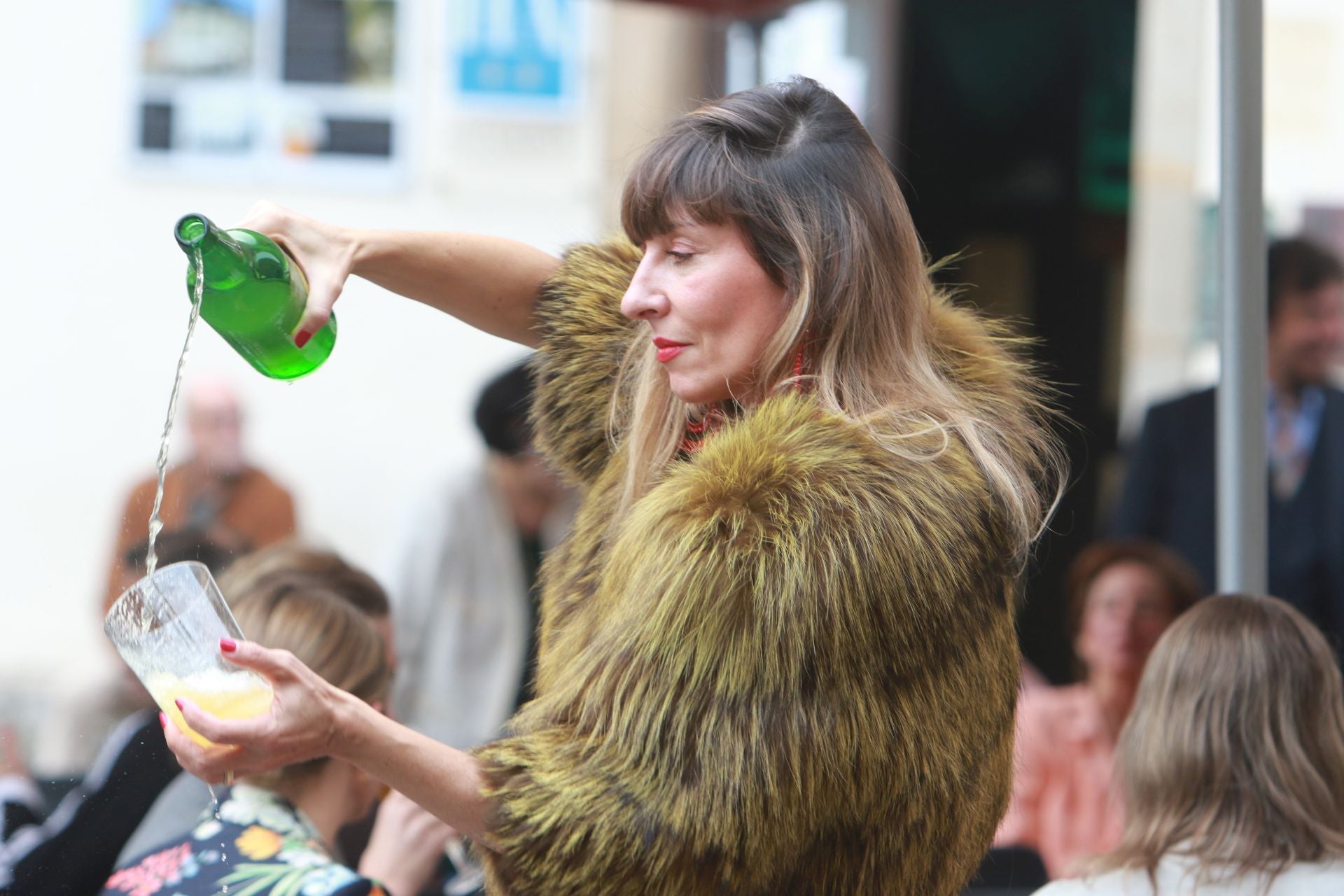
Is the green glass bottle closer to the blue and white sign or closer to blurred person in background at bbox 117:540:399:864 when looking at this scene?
blurred person in background at bbox 117:540:399:864

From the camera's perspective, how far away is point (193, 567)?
5.16ft

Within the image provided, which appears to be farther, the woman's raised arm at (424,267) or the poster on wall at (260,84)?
the poster on wall at (260,84)

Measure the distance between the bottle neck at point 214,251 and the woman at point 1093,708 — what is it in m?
2.16

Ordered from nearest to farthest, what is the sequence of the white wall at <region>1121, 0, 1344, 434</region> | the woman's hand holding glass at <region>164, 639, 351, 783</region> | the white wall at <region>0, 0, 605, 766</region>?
the woman's hand holding glass at <region>164, 639, 351, 783</region>
the white wall at <region>0, 0, 605, 766</region>
the white wall at <region>1121, 0, 1344, 434</region>

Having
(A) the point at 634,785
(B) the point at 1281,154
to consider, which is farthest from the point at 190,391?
(B) the point at 1281,154

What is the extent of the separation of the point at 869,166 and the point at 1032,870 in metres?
1.91

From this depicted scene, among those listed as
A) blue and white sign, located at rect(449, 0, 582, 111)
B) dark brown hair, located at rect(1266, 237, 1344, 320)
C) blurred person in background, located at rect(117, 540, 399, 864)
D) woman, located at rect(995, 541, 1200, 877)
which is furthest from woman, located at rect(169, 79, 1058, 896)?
blue and white sign, located at rect(449, 0, 582, 111)

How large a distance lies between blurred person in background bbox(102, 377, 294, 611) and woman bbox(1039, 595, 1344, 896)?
1409mm

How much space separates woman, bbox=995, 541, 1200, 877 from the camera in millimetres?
3348

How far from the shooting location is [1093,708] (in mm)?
3434

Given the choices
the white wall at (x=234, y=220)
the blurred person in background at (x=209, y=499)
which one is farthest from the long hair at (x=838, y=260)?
the white wall at (x=234, y=220)

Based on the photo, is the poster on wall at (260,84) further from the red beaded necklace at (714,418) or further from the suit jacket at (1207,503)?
the red beaded necklace at (714,418)

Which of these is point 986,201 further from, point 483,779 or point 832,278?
point 483,779

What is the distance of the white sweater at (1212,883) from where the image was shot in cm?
203
